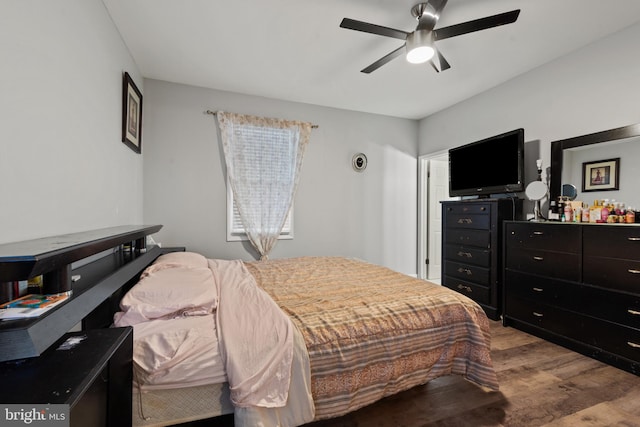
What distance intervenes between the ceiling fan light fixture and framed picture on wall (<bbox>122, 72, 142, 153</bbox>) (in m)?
2.47

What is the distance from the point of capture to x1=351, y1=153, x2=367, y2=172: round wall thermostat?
4477 mm

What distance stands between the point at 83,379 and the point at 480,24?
8.85 ft

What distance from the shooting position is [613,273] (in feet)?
7.38

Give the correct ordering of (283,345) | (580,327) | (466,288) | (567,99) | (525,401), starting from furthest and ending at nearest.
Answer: (466,288)
(567,99)
(580,327)
(525,401)
(283,345)

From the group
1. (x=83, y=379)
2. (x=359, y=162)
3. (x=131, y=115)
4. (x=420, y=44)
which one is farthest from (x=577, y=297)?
(x=131, y=115)

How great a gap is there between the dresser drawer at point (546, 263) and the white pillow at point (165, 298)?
2.92 m

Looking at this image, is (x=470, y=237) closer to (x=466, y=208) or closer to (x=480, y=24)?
(x=466, y=208)

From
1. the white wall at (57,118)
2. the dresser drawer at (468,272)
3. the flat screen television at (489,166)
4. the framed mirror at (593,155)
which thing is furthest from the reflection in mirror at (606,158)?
the white wall at (57,118)

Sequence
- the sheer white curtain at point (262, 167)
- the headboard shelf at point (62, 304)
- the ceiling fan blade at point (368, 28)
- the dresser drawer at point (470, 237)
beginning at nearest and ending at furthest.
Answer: the headboard shelf at point (62, 304) → the ceiling fan blade at point (368, 28) → the dresser drawer at point (470, 237) → the sheer white curtain at point (262, 167)

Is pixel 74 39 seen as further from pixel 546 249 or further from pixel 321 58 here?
pixel 546 249

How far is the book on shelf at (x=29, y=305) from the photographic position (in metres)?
0.75

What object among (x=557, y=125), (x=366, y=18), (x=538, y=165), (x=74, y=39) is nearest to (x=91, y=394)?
(x=74, y=39)

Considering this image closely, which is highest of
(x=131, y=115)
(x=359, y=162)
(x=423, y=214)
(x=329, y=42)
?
(x=329, y=42)

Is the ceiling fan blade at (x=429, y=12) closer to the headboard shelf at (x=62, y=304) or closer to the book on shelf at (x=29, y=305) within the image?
the headboard shelf at (x=62, y=304)
